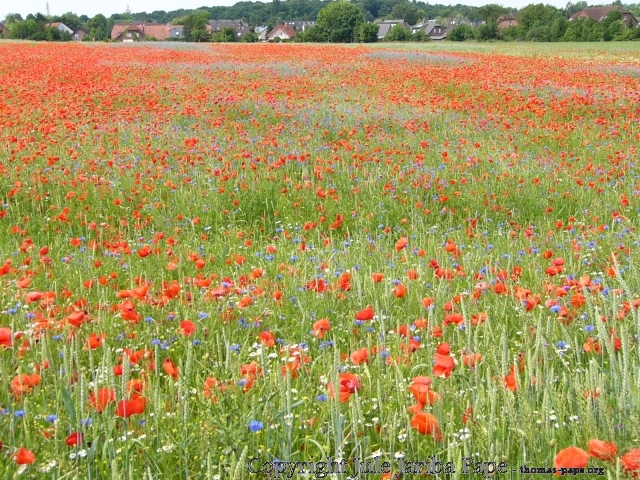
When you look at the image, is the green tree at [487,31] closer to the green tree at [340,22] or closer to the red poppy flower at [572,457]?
the green tree at [340,22]

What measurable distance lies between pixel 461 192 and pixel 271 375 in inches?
167

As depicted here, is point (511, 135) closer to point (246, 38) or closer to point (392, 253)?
point (392, 253)

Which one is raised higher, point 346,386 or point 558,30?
A: point 558,30

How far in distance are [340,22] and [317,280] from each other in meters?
72.2

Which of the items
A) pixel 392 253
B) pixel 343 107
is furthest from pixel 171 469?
pixel 343 107

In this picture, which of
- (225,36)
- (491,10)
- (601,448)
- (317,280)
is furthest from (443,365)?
(491,10)

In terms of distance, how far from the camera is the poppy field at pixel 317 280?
1893 millimetres

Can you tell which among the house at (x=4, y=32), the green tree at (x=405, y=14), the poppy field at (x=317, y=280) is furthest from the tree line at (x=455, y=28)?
the green tree at (x=405, y=14)

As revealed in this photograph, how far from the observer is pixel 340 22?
235 feet

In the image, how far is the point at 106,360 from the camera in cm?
178

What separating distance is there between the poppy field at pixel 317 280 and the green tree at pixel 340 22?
5974 cm

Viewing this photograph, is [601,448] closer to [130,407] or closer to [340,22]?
[130,407]

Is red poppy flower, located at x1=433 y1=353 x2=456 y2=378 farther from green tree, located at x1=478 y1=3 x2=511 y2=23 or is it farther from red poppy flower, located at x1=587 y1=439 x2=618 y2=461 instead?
green tree, located at x1=478 y1=3 x2=511 y2=23

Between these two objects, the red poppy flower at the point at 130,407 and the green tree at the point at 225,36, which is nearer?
the red poppy flower at the point at 130,407
